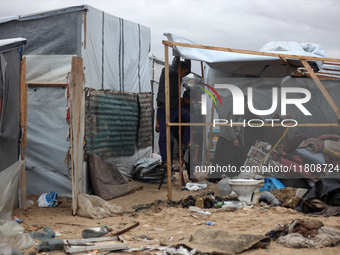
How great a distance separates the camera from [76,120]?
6.84 m

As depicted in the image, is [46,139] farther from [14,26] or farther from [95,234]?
[95,234]

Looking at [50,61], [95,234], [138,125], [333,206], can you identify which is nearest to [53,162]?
[50,61]

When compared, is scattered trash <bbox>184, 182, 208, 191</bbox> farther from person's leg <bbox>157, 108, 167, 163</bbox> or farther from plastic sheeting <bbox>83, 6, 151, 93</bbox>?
plastic sheeting <bbox>83, 6, 151, 93</bbox>

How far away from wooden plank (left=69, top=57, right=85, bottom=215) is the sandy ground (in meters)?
0.51

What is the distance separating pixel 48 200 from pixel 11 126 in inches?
58.1

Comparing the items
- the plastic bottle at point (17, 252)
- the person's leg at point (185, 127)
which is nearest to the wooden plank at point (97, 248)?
the plastic bottle at point (17, 252)

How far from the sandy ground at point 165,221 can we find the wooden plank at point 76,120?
51cm

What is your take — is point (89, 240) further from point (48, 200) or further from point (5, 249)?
point (48, 200)

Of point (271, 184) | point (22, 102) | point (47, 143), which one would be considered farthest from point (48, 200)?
point (271, 184)

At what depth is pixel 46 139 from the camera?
841cm

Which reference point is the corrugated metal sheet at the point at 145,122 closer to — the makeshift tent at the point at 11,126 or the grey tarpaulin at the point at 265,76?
the grey tarpaulin at the point at 265,76

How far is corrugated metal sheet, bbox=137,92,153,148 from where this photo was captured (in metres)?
10.4

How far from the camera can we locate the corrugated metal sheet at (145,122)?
10383mm

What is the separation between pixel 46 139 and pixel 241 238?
4.67m
